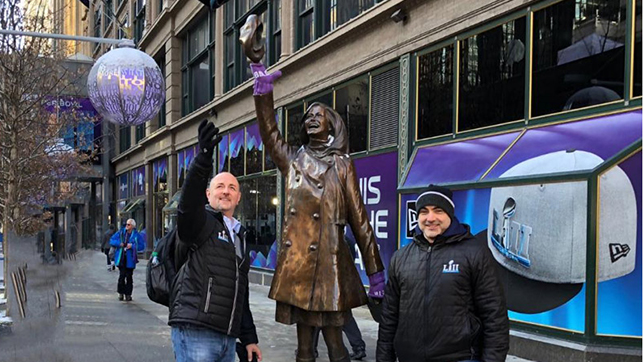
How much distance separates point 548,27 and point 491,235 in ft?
9.08

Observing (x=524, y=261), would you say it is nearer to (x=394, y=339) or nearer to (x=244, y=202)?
(x=394, y=339)

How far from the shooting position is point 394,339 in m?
3.50

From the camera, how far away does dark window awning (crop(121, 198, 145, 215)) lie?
1209 inches

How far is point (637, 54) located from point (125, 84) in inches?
225

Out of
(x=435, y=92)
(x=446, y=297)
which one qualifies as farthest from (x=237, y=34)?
(x=446, y=297)

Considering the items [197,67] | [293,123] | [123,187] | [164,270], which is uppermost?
[197,67]

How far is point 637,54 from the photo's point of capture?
6.83 m

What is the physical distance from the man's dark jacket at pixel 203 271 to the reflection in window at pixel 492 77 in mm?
5996

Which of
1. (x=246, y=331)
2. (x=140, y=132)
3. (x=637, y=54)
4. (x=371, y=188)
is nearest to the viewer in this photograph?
(x=246, y=331)

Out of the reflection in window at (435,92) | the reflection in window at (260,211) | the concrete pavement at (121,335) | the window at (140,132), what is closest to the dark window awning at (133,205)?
the window at (140,132)

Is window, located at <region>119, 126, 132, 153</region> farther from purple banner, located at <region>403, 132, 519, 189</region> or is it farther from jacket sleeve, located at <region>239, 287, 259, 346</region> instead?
jacket sleeve, located at <region>239, 287, 259, 346</region>

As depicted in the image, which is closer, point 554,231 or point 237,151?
point 554,231

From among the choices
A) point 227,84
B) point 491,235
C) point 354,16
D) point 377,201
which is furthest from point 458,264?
point 227,84

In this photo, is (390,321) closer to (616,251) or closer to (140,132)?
(616,251)
